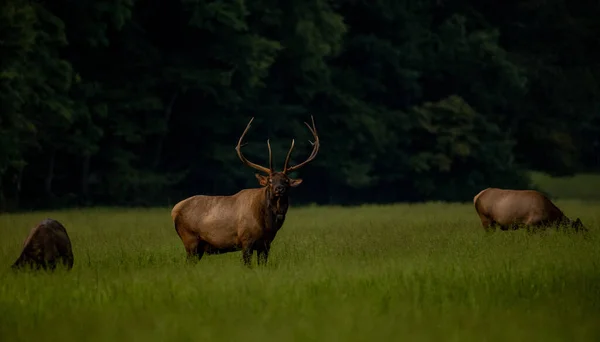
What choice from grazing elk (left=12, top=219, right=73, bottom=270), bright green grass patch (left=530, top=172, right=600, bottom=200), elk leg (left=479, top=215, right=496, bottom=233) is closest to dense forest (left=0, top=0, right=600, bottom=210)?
bright green grass patch (left=530, top=172, right=600, bottom=200)

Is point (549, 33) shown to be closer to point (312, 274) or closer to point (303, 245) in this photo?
point (303, 245)

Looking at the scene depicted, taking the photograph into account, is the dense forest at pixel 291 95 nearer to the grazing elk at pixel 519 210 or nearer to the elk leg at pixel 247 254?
the grazing elk at pixel 519 210

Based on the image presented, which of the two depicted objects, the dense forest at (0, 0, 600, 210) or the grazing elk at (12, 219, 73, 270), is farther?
the dense forest at (0, 0, 600, 210)

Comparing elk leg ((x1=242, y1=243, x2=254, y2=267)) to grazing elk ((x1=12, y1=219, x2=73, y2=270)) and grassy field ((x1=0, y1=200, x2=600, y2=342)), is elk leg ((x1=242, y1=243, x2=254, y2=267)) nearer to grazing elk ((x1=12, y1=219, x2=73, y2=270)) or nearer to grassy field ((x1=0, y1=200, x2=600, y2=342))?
grassy field ((x1=0, y1=200, x2=600, y2=342))

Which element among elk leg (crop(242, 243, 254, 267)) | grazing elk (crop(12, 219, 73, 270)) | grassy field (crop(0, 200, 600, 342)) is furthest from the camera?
elk leg (crop(242, 243, 254, 267))

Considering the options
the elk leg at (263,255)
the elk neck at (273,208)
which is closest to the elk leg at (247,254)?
the elk leg at (263,255)

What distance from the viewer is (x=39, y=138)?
34.8m

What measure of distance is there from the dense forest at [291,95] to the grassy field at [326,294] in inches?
653

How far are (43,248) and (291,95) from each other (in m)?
32.6

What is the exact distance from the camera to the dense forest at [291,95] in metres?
35.8

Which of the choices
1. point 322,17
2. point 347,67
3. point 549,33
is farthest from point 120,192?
point 549,33

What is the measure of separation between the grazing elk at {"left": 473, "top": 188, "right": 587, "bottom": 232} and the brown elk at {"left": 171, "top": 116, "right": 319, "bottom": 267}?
5.88 meters

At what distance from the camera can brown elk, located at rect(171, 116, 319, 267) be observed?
14344 millimetres

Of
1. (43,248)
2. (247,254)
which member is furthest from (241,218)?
(43,248)
